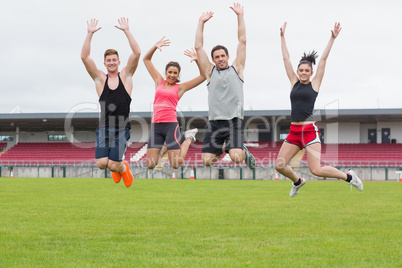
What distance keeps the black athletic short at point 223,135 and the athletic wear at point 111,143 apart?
173cm

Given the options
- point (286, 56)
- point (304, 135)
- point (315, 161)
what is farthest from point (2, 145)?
point (286, 56)

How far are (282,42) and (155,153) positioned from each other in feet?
11.9

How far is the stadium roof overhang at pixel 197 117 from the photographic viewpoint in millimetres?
49438

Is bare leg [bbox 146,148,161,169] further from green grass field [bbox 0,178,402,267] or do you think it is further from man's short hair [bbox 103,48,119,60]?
man's short hair [bbox 103,48,119,60]

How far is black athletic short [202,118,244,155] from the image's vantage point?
967cm

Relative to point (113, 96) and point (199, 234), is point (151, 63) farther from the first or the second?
point (199, 234)

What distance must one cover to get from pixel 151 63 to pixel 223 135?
7.58 ft

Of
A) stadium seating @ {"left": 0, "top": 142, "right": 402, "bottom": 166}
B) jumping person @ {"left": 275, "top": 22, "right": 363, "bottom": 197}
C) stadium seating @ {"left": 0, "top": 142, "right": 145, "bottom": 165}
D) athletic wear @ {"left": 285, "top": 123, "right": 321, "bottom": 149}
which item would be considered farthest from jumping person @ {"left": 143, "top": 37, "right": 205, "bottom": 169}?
stadium seating @ {"left": 0, "top": 142, "right": 145, "bottom": 165}

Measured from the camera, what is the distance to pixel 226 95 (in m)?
9.54

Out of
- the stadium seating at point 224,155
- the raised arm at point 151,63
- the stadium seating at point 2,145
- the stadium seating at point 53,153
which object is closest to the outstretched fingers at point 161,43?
the raised arm at point 151,63

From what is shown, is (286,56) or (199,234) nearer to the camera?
(286,56)

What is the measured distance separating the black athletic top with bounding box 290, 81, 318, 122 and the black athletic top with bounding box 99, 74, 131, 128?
134 inches

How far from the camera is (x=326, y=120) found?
57.0 meters

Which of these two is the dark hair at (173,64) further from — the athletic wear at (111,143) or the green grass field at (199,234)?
the green grass field at (199,234)
